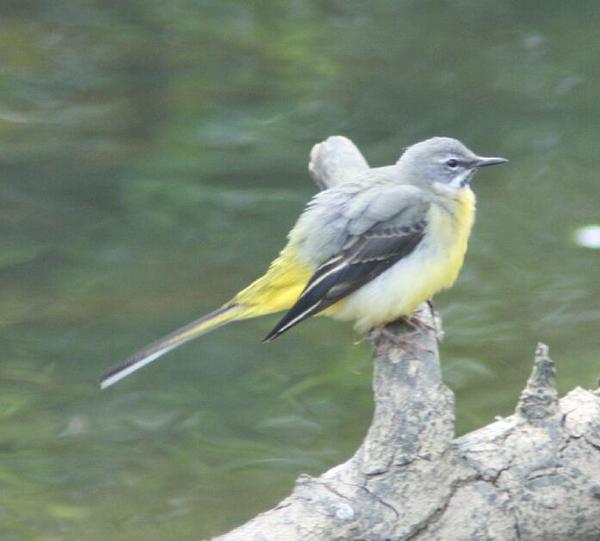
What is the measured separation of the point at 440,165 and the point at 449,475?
63.7 inches

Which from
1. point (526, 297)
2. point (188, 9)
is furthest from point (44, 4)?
point (526, 297)

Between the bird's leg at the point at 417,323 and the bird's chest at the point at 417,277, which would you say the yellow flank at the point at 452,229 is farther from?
the bird's leg at the point at 417,323

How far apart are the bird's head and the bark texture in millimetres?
1061

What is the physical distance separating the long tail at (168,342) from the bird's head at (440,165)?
3.16 ft

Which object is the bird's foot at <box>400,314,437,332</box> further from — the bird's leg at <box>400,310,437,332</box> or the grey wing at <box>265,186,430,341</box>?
the grey wing at <box>265,186,430,341</box>

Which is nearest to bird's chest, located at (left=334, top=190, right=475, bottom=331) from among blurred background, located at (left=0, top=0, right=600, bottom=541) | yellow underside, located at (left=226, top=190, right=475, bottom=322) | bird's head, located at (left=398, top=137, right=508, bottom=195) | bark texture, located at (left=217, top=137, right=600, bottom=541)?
yellow underside, located at (left=226, top=190, right=475, bottom=322)

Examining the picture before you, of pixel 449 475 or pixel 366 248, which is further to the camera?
pixel 366 248

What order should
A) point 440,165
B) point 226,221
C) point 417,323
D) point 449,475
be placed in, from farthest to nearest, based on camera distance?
point 226,221
point 440,165
point 417,323
point 449,475

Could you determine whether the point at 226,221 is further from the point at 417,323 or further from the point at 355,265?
the point at 417,323

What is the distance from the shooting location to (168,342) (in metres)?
5.32

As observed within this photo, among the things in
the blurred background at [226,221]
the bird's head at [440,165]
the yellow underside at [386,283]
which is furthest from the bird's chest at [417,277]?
the blurred background at [226,221]

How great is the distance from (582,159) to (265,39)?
3.43 meters

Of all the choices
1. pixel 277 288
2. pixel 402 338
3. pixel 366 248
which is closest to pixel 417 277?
pixel 366 248

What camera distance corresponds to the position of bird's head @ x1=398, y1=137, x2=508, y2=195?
5.89 metres
